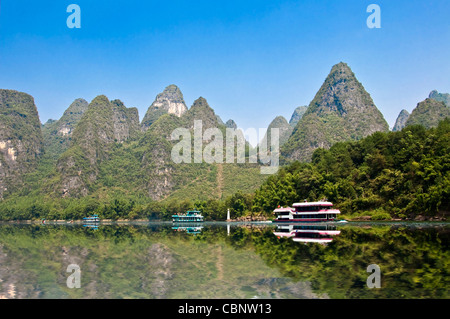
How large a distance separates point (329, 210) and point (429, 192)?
1762cm

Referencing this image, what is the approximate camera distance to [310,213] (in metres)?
72.1

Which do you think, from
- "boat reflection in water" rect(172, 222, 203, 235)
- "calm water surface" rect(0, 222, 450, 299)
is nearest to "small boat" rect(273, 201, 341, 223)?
"boat reflection in water" rect(172, 222, 203, 235)

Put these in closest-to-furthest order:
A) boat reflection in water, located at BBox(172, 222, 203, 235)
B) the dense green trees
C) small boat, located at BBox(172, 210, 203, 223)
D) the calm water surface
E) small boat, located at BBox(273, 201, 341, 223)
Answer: the calm water surface
boat reflection in water, located at BBox(172, 222, 203, 235)
the dense green trees
small boat, located at BBox(273, 201, 341, 223)
small boat, located at BBox(172, 210, 203, 223)

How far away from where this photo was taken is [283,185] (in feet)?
306

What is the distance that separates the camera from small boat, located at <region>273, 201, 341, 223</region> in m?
69.5

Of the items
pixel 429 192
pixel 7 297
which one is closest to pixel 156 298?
pixel 7 297

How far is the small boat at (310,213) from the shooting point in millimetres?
69500

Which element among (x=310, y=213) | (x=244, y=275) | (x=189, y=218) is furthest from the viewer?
(x=189, y=218)

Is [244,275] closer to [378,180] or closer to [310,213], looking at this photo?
[310,213]

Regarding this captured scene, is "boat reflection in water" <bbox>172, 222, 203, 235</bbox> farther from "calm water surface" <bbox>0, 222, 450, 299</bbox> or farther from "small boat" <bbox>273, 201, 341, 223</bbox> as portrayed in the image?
"calm water surface" <bbox>0, 222, 450, 299</bbox>

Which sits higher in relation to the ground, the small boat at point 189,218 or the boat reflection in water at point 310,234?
the boat reflection in water at point 310,234

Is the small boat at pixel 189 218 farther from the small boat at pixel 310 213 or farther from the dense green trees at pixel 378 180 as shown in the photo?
the small boat at pixel 310 213

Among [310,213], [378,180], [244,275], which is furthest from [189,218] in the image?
[244,275]

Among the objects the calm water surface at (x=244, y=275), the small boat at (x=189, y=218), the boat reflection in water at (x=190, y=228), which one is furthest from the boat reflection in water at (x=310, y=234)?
the small boat at (x=189, y=218)
